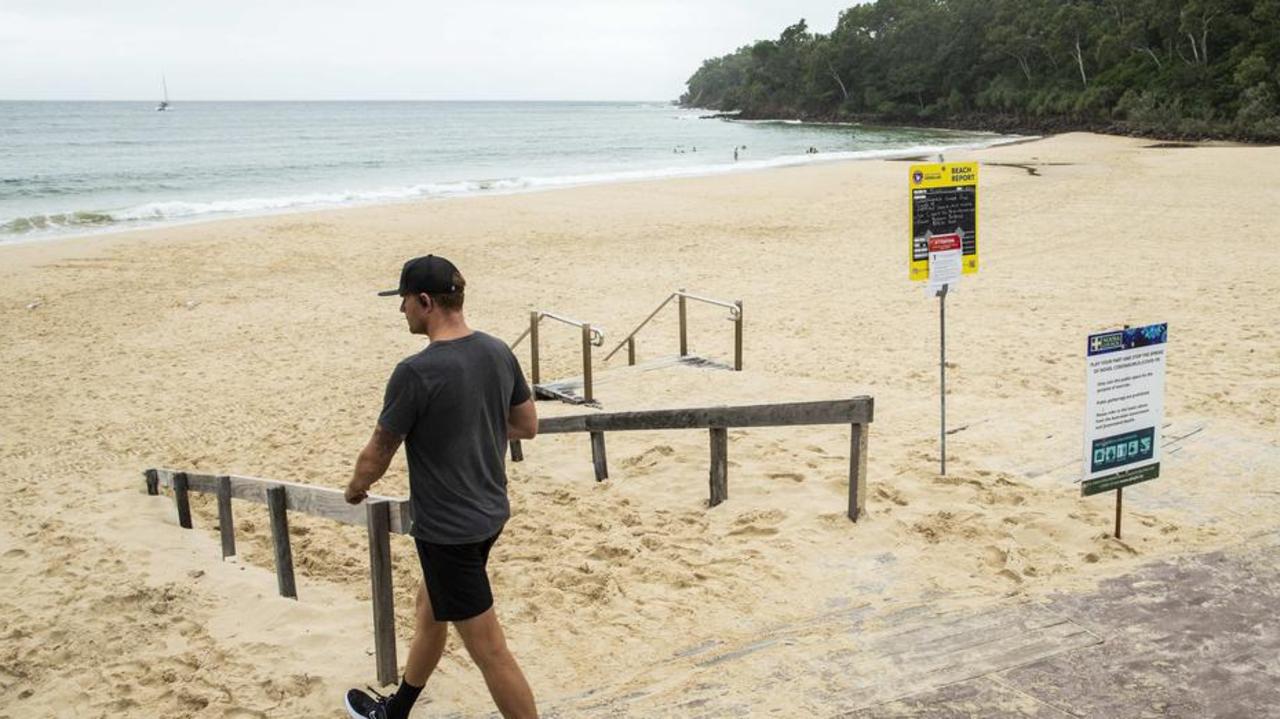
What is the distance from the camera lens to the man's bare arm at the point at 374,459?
320 cm

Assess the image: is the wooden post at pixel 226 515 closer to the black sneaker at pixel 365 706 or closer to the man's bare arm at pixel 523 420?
the black sneaker at pixel 365 706

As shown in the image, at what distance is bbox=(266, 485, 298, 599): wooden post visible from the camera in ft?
15.4

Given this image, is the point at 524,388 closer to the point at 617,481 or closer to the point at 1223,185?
the point at 617,481

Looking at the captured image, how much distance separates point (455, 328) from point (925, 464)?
4.37 metres

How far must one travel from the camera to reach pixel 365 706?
372 cm

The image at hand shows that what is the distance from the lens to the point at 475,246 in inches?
784

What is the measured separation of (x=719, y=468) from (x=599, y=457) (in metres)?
1.15

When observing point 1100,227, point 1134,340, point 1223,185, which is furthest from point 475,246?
point 1223,185

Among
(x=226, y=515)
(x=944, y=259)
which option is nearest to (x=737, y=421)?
(x=944, y=259)

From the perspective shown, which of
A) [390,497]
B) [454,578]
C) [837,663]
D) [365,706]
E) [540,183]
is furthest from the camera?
[540,183]

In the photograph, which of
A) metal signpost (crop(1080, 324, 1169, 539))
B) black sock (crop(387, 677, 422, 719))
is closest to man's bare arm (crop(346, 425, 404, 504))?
black sock (crop(387, 677, 422, 719))

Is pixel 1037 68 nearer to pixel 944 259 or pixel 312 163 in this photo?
pixel 312 163

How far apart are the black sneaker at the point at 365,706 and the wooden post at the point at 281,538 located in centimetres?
118

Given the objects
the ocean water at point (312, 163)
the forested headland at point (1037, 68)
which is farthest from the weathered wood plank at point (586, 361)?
the forested headland at point (1037, 68)
